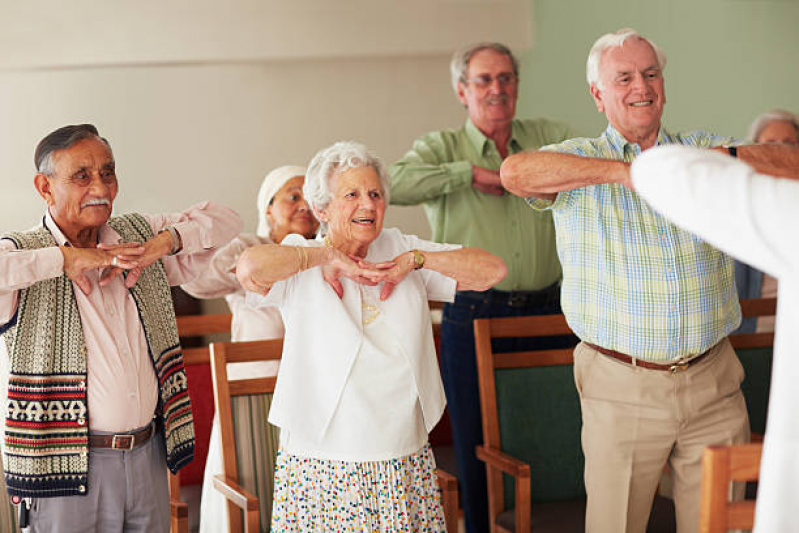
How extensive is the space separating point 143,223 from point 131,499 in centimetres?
72

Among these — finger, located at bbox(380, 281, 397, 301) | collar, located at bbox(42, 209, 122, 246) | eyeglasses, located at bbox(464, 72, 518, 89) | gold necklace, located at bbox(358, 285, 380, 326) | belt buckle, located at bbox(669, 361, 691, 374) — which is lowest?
belt buckle, located at bbox(669, 361, 691, 374)

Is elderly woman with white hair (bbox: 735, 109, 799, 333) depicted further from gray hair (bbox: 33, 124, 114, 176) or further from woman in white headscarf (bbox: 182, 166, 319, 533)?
gray hair (bbox: 33, 124, 114, 176)

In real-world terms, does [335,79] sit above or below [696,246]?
above

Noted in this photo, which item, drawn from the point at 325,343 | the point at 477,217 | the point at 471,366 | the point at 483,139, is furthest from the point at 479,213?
the point at 325,343

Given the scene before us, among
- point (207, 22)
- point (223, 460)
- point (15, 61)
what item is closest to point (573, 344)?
point (223, 460)

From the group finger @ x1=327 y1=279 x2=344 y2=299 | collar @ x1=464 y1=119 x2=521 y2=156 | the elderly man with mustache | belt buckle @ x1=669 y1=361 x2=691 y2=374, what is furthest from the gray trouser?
collar @ x1=464 y1=119 x2=521 y2=156

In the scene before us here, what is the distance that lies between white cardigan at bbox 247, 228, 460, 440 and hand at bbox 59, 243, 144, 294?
304 mm

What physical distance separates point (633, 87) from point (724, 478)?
1.19 m

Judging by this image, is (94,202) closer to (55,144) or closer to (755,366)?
(55,144)

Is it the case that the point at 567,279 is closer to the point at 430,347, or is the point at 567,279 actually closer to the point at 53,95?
the point at 430,347

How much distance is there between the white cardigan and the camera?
6.82ft

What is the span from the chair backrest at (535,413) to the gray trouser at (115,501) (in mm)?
967

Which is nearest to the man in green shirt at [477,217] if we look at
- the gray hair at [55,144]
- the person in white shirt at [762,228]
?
the gray hair at [55,144]

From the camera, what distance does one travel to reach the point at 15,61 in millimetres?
4508
